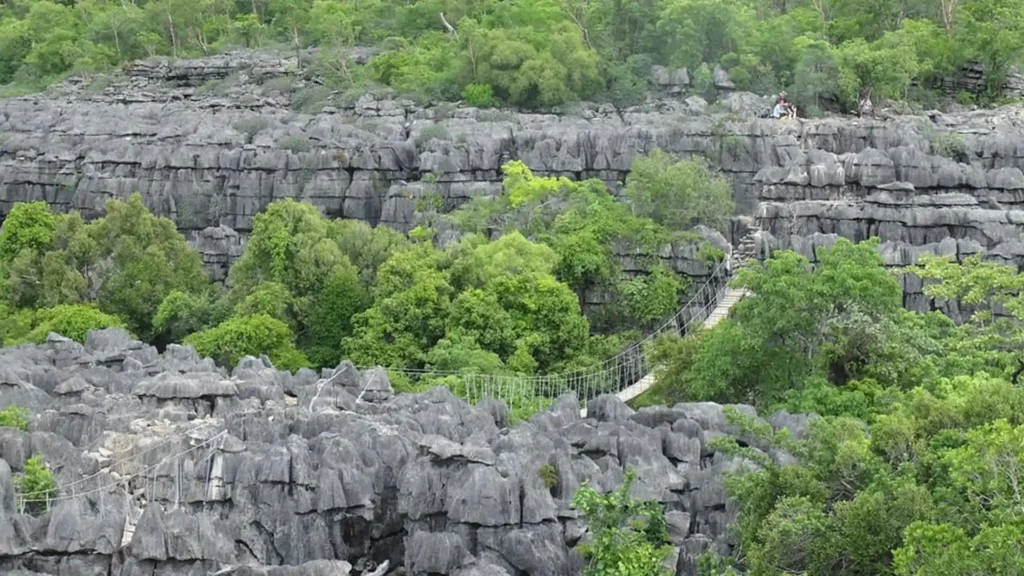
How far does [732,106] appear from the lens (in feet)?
176

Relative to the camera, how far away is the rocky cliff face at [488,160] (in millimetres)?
43625

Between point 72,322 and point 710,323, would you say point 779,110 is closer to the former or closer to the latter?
point 710,323

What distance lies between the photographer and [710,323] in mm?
39938

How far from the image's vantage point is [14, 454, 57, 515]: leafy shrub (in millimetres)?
27906

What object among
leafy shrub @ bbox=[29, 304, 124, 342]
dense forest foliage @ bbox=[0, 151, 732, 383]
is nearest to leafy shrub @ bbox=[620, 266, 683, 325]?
dense forest foliage @ bbox=[0, 151, 732, 383]

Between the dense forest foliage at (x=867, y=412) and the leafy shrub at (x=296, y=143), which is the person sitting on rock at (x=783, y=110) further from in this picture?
the leafy shrub at (x=296, y=143)

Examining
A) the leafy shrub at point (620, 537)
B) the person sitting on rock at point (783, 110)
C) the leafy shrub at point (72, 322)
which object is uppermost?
the leafy shrub at point (620, 537)

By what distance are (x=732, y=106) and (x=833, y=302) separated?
21373mm

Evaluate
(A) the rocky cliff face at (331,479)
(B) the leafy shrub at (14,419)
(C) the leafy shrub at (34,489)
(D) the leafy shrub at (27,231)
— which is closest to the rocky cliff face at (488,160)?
(D) the leafy shrub at (27,231)

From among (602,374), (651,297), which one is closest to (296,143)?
(651,297)

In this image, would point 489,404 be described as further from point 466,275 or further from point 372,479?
point 466,275

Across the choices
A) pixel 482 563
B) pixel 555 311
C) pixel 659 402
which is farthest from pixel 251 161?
pixel 482 563

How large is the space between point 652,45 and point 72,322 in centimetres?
2515

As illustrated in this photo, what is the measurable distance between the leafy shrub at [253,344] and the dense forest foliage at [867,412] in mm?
8810
